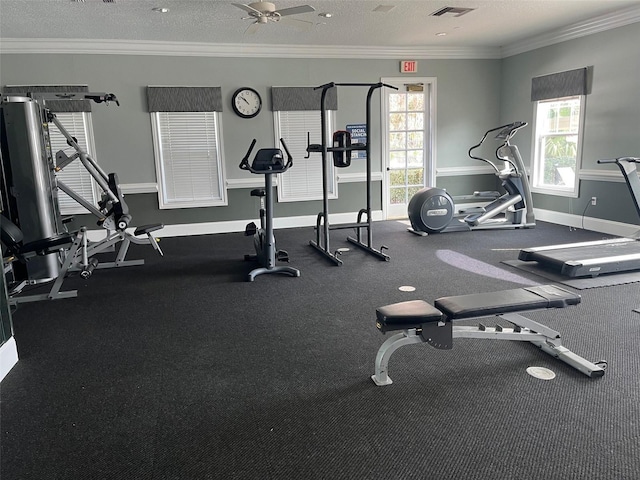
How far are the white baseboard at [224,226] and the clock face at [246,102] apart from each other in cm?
162

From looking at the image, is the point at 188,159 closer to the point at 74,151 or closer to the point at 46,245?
the point at 74,151

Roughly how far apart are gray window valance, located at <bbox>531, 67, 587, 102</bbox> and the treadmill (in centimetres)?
177

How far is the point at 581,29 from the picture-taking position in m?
6.38

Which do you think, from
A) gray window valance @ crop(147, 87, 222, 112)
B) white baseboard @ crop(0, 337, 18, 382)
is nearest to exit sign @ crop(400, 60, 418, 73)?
gray window valance @ crop(147, 87, 222, 112)

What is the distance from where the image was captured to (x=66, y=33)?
5.93 metres

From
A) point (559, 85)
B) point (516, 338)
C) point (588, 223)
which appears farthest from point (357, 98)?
point (516, 338)

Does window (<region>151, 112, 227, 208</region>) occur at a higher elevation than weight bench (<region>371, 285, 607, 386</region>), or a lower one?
higher

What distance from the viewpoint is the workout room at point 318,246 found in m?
2.17

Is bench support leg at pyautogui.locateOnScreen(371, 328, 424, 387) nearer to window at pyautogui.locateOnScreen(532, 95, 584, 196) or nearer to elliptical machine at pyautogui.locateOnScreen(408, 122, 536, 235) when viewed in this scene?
elliptical machine at pyautogui.locateOnScreen(408, 122, 536, 235)

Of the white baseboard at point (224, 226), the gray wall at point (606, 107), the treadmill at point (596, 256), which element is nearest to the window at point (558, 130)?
the gray wall at point (606, 107)

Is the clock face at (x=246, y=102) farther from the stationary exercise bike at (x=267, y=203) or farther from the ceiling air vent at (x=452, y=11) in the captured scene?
the ceiling air vent at (x=452, y=11)

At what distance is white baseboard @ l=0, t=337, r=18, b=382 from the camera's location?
280 cm

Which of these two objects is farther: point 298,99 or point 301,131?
point 301,131

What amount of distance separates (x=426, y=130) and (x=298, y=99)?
2295mm
